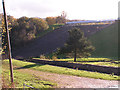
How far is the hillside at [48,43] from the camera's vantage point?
44.0 meters

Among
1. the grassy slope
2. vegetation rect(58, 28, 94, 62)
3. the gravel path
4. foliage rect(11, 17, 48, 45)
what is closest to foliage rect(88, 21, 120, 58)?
the grassy slope

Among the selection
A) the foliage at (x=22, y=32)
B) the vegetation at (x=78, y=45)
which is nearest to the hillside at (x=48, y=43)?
the foliage at (x=22, y=32)

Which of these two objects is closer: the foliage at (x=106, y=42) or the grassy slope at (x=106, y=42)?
the foliage at (x=106, y=42)

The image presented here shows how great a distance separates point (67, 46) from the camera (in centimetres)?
2656

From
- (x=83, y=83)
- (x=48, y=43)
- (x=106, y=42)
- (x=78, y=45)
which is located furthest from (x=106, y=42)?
(x=83, y=83)

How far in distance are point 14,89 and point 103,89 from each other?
5.31m

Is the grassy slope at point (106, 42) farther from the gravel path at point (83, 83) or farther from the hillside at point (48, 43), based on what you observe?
the gravel path at point (83, 83)

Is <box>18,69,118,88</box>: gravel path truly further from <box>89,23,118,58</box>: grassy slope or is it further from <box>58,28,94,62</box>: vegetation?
<box>89,23,118,58</box>: grassy slope

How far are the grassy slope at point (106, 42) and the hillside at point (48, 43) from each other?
3.12 metres

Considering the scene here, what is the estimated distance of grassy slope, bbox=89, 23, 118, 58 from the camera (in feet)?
116

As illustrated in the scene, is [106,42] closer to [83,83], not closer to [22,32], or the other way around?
[22,32]

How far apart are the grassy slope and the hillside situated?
10.2 ft

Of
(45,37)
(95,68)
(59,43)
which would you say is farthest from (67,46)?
(45,37)

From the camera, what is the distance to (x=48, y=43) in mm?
49219
